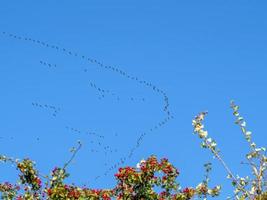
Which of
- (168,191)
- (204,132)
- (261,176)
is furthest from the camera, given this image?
(168,191)

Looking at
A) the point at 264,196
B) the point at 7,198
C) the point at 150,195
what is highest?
the point at 7,198

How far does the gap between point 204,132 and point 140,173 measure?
347 inches

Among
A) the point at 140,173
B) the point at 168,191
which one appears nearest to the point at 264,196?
the point at 140,173

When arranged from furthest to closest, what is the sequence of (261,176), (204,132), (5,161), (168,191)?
(5,161) → (168,191) → (204,132) → (261,176)

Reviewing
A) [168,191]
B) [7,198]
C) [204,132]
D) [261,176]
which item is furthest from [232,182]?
[7,198]

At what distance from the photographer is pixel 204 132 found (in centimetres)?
1159

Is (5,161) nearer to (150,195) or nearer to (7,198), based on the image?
(7,198)

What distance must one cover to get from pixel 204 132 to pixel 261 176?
172 cm

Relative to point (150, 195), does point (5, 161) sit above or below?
above

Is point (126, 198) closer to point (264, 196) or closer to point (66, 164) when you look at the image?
point (66, 164)

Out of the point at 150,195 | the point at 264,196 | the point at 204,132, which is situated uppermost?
the point at 150,195

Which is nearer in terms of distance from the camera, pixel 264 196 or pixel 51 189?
pixel 264 196

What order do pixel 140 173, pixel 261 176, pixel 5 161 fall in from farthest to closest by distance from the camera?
pixel 5 161
pixel 140 173
pixel 261 176

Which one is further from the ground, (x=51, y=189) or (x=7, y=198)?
(x=7, y=198)
